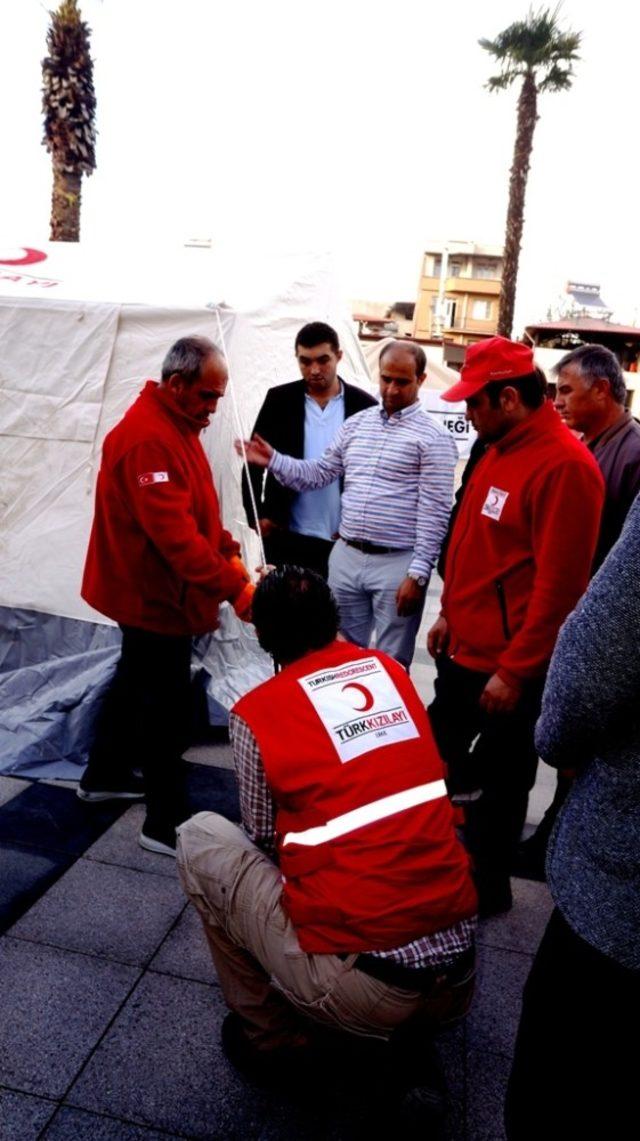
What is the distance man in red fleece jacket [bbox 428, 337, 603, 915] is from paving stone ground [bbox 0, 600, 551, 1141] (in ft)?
1.62

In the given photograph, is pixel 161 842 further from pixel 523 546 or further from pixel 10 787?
pixel 523 546

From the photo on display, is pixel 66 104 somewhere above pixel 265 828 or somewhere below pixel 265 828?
above

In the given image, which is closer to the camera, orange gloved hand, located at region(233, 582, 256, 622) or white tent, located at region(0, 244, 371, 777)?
orange gloved hand, located at region(233, 582, 256, 622)

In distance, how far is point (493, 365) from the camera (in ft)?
8.22

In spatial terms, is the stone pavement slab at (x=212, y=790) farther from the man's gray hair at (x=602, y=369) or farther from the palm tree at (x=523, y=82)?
the palm tree at (x=523, y=82)

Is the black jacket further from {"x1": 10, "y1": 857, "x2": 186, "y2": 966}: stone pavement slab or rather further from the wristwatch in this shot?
{"x1": 10, "y1": 857, "x2": 186, "y2": 966}: stone pavement slab

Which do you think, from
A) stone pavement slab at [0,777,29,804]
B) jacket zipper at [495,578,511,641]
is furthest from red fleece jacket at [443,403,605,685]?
stone pavement slab at [0,777,29,804]

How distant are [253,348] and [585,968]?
379 cm

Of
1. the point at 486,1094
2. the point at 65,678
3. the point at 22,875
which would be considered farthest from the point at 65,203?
the point at 486,1094

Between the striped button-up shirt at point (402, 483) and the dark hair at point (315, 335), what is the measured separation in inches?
20.6

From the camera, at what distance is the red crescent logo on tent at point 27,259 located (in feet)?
15.3

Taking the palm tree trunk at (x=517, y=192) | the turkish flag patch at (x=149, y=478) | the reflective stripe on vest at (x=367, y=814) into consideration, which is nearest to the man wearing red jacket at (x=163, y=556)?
the turkish flag patch at (x=149, y=478)

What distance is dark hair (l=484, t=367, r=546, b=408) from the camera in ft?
8.20

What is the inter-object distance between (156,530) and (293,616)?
1.08 metres
